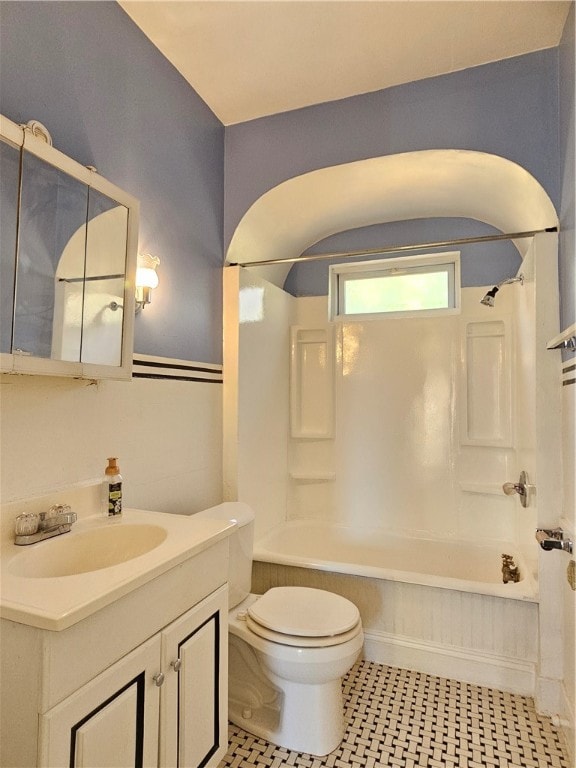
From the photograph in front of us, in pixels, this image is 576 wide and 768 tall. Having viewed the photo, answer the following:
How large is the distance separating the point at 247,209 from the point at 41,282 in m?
1.39

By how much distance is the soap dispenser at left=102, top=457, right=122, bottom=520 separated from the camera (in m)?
1.51

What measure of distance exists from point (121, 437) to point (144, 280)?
627 mm

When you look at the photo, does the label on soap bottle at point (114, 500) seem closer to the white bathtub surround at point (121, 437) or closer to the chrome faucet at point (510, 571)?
the white bathtub surround at point (121, 437)

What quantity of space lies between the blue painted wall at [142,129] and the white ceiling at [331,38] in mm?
165

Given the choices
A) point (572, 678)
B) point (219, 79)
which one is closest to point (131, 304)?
point (219, 79)

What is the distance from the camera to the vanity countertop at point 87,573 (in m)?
0.84

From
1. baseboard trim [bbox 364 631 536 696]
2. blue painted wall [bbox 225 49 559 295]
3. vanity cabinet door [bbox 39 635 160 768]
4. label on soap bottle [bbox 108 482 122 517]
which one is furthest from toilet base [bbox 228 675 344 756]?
blue painted wall [bbox 225 49 559 295]

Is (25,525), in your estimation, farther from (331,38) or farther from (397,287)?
(397,287)

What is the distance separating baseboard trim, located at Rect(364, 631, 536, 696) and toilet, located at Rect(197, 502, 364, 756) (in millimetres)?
528

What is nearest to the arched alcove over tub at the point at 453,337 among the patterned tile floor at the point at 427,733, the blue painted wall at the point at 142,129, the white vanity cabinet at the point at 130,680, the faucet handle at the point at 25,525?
the patterned tile floor at the point at 427,733

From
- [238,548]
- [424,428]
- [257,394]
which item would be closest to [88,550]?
[238,548]

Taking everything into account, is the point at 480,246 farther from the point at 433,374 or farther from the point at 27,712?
the point at 27,712

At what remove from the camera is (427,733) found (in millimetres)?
1639

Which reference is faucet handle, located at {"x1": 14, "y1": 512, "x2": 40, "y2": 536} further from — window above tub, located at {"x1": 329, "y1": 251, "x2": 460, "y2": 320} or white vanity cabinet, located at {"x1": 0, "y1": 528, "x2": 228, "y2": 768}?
window above tub, located at {"x1": 329, "y1": 251, "x2": 460, "y2": 320}
